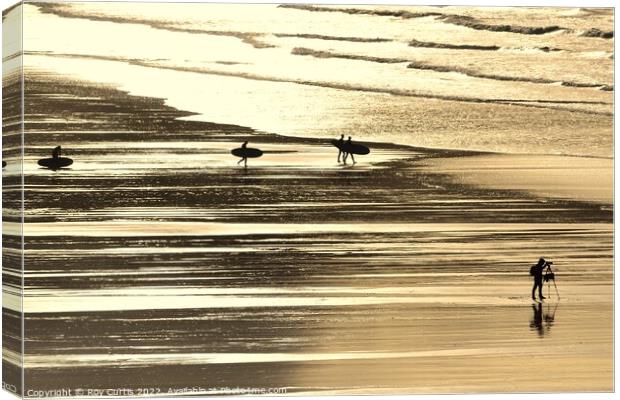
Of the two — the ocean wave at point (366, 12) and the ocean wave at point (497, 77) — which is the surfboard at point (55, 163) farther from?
→ the ocean wave at point (497, 77)

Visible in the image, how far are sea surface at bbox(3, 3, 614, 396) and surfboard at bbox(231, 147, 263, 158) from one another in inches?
1.4

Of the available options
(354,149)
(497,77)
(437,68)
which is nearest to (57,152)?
(354,149)

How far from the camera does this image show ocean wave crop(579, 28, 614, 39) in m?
7.03

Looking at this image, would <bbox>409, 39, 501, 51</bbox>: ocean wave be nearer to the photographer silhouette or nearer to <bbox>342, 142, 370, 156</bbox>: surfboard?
<bbox>342, 142, 370, 156</bbox>: surfboard

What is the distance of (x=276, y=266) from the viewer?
671 cm

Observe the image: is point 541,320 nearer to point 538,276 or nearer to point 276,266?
point 538,276

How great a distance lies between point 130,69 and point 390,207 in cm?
123

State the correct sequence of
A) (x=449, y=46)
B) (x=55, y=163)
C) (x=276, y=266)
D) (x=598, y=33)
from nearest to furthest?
1. (x=55, y=163)
2. (x=276, y=266)
3. (x=449, y=46)
4. (x=598, y=33)

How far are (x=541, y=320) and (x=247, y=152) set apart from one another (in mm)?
1460

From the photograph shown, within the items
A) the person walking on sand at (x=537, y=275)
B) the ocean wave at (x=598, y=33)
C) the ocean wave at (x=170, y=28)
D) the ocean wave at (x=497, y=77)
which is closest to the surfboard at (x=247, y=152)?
the ocean wave at (x=170, y=28)

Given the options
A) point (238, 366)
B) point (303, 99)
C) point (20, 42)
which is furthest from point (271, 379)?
point (20, 42)

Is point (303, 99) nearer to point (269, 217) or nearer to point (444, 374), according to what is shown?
point (269, 217)

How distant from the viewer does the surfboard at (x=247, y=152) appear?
22.0 ft

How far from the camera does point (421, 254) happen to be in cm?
682
